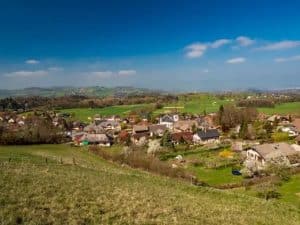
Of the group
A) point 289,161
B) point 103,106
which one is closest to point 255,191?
point 289,161

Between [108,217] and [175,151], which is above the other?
[108,217]

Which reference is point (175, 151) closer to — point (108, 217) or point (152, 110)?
point (108, 217)

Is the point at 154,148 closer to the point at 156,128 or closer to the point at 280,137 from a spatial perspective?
the point at 280,137

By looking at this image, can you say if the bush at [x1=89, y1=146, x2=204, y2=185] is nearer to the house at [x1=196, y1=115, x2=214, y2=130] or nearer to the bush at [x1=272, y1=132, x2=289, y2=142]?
the bush at [x1=272, y1=132, x2=289, y2=142]

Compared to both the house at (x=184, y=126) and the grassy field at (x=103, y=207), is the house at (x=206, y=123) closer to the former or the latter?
the house at (x=184, y=126)

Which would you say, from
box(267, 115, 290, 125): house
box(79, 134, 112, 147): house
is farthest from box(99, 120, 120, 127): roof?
box(267, 115, 290, 125): house
